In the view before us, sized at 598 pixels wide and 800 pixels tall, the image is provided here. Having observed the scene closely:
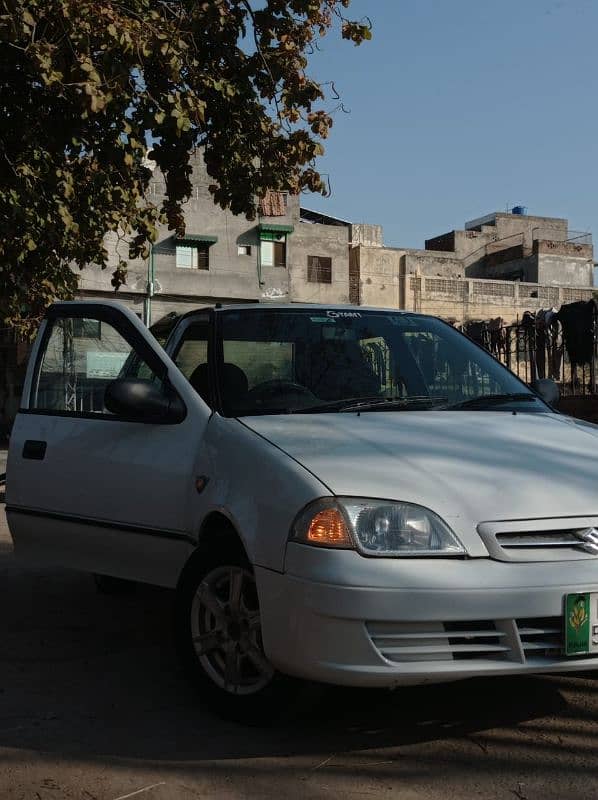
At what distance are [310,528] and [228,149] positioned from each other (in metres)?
8.28

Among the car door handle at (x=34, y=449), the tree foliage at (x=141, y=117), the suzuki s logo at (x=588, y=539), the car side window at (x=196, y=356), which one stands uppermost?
the tree foliage at (x=141, y=117)

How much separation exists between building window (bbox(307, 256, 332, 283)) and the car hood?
33702 mm

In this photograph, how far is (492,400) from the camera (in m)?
4.22

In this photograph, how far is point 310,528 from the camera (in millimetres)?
3018

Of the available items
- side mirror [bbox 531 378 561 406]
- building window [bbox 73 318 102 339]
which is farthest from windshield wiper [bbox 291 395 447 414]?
building window [bbox 73 318 102 339]

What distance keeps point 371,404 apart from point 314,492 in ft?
3.39

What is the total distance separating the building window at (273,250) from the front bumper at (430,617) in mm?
32047

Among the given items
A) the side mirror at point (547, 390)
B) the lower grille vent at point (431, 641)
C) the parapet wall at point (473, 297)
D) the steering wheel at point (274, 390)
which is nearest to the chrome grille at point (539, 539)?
the lower grille vent at point (431, 641)

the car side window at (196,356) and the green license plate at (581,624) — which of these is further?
the car side window at (196,356)

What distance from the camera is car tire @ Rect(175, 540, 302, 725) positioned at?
3309 mm

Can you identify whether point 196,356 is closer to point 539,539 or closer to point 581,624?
point 539,539

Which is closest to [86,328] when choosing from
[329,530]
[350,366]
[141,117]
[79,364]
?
[79,364]

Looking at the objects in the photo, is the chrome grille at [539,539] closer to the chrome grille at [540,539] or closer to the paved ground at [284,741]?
the chrome grille at [540,539]

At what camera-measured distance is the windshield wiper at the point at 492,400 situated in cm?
411
